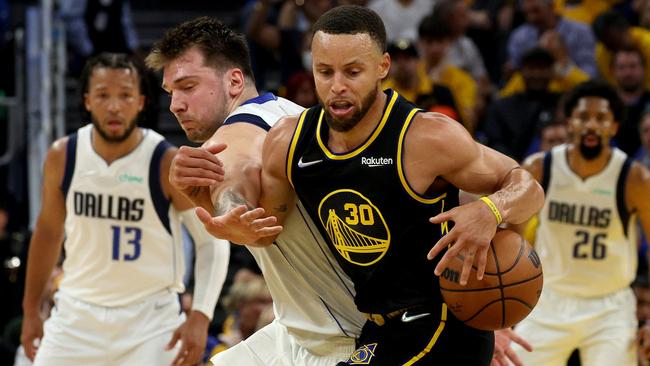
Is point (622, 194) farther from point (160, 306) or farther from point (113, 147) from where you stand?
point (113, 147)

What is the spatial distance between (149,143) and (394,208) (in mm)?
2677

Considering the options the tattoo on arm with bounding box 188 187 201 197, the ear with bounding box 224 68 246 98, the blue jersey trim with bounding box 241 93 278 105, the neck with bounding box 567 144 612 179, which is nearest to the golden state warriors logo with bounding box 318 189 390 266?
the tattoo on arm with bounding box 188 187 201 197

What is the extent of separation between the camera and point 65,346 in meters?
6.05

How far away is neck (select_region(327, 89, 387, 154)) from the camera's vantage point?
13.4ft

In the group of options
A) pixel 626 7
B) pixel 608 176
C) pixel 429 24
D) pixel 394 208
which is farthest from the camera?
pixel 626 7

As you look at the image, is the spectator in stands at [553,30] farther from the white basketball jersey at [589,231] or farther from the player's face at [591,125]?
the white basketball jersey at [589,231]

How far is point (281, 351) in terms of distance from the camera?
4684mm

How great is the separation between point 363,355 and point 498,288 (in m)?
0.58

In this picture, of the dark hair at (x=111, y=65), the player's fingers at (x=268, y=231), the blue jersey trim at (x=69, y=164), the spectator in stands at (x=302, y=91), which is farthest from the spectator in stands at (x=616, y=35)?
the player's fingers at (x=268, y=231)

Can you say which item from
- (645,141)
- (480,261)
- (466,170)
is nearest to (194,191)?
(466,170)

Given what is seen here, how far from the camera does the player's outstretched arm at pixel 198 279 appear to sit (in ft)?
19.4

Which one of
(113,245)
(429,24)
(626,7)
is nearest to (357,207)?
(113,245)

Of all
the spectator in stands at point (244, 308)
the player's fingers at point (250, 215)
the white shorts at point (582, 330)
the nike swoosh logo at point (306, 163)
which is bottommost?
the spectator in stands at point (244, 308)

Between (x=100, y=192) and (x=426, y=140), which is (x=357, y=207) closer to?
(x=426, y=140)
